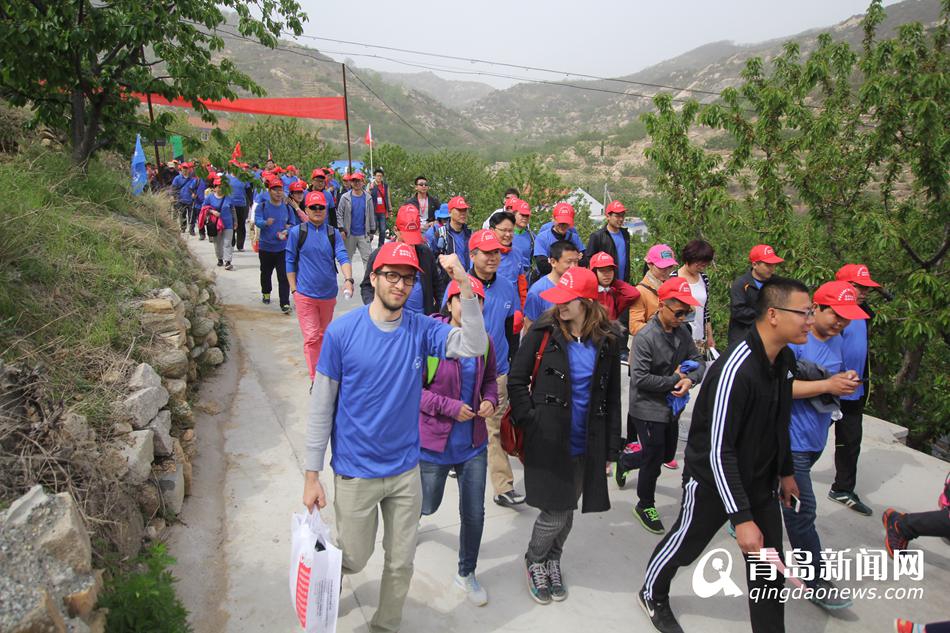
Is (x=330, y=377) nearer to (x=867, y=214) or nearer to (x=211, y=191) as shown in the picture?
(x=867, y=214)

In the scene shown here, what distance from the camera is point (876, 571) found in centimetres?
381

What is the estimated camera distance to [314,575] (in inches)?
96.1

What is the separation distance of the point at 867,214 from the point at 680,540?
5701mm

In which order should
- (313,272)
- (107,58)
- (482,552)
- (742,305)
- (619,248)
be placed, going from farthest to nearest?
(107,58)
(619,248)
(313,272)
(742,305)
(482,552)

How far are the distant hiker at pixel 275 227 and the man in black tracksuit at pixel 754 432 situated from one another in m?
6.36

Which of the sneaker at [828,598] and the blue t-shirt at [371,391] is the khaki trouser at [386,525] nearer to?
the blue t-shirt at [371,391]

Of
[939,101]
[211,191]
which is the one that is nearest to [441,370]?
[939,101]

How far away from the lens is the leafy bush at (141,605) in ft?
8.40

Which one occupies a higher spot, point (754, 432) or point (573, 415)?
point (754, 432)

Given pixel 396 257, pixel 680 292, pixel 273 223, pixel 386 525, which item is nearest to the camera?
pixel 396 257

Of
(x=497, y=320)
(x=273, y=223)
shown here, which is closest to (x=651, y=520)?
(x=497, y=320)

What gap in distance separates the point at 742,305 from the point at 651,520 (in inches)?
77.9

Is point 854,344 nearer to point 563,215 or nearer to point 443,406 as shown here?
point 443,406

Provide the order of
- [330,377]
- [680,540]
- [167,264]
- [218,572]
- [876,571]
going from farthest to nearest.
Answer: [167,264]
[876,571]
[218,572]
[680,540]
[330,377]
